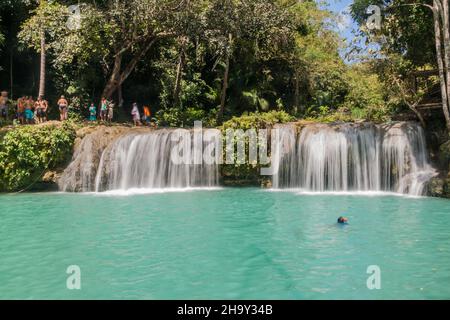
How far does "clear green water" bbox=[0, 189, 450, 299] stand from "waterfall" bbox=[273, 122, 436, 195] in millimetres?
2935

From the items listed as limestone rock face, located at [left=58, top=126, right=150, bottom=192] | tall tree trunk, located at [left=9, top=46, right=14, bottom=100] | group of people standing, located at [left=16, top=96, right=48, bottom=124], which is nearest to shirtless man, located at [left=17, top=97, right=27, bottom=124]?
group of people standing, located at [left=16, top=96, right=48, bottom=124]

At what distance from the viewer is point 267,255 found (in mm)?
7707

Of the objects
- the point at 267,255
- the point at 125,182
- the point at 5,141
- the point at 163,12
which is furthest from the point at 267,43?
the point at 267,255

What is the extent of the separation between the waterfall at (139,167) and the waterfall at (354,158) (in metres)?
3.15

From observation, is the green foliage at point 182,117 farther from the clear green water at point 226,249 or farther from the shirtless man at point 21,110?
the clear green water at point 226,249

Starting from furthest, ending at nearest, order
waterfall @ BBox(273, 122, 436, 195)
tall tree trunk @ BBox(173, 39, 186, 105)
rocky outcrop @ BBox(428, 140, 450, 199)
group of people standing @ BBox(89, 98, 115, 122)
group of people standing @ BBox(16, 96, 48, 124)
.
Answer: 1. tall tree trunk @ BBox(173, 39, 186, 105)
2. group of people standing @ BBox(89, 98, 115, 122)
3. group of people standing @ BBox(16, 96, 48, 124)
4. waterfall @ BBox(273, 122, 436, 195)
5. rocky outcrop @ BBox(428, 140, 450, 199)

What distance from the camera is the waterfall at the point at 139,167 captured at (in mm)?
17203

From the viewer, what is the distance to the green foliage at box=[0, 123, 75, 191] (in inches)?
657

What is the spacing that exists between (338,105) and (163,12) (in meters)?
12.3

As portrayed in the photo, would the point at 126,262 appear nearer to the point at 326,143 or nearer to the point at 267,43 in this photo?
the point at 326,143

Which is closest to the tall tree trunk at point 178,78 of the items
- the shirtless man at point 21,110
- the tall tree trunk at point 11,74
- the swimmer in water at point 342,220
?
the shirtless man at point 21,110

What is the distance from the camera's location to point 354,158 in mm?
16547

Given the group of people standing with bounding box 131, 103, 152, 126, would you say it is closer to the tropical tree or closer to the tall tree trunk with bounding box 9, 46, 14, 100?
the tall tree trunk with bounding box 9, 46, 14, 100

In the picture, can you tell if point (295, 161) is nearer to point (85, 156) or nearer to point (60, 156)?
point (85, 156)
